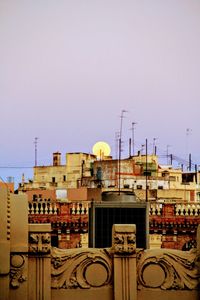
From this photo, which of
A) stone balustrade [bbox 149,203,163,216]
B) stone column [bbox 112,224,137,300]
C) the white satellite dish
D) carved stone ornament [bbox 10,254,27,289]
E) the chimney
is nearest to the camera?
carved stone ornament [bbox 10,254,27,289]

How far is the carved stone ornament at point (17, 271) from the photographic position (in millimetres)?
16953

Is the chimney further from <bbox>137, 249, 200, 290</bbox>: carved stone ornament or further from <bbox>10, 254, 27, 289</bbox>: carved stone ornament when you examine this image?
<bbox>10, 254, 27, 289</bbox>: carved stone ornament

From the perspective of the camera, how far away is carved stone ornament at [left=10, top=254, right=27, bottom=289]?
17.0 metres

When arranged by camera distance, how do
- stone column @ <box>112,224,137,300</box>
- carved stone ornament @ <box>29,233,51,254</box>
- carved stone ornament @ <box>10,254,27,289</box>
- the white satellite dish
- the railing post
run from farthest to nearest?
the white satellite dish → stone column @ <box>112,224,137,300</box> → carved stone ornament @ <box>29,233,51,254</box> → carved stone ornament @ <box>10,254,27,289</box> → the railing post

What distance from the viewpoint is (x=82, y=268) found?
1767cm

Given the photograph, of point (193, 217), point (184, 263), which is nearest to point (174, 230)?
point (193, 217)

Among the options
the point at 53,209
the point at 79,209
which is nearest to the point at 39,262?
the point at 79,209

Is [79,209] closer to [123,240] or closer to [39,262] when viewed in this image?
[123,240]

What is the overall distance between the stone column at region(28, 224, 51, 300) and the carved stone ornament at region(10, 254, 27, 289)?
0.20 m

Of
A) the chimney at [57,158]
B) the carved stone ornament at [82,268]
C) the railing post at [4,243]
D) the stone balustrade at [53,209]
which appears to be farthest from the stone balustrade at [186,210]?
the chimney at [57,158]

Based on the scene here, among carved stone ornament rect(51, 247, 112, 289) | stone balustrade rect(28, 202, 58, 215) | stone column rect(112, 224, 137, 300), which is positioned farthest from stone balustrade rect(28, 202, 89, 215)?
stone column rect(112, 224, 137, 300)

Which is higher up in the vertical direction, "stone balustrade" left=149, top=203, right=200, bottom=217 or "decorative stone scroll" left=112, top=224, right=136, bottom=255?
"stone balustrade" left=149, top=203, right=200, bottom=217

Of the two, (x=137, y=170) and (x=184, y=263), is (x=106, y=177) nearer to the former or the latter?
(x=137, y=170)

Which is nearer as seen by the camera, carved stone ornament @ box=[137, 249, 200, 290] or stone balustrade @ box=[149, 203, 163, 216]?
carved stone ornament @ box=[137, 249, 200, 290]
